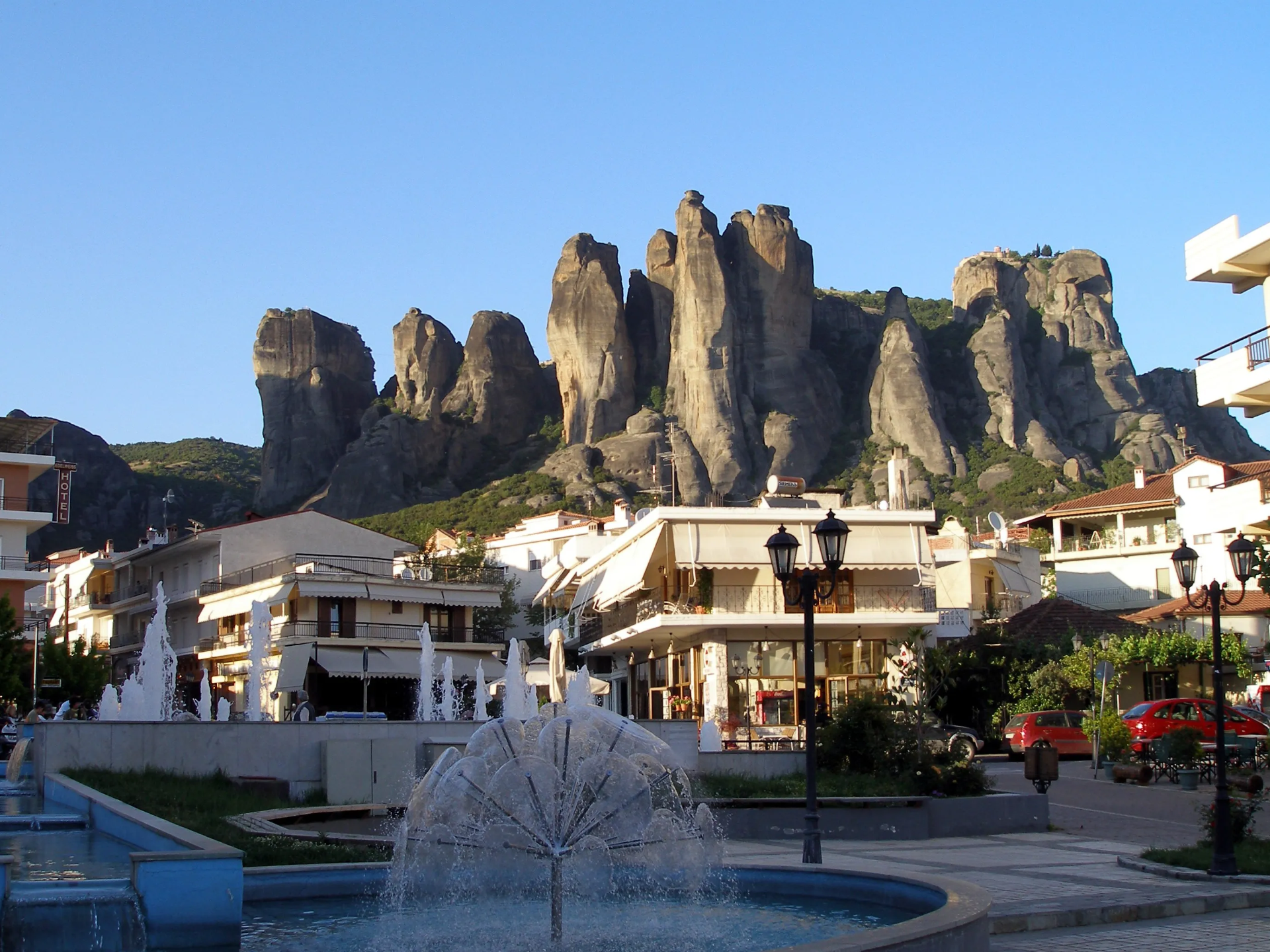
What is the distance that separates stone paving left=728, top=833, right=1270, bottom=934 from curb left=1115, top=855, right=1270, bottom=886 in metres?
0.07

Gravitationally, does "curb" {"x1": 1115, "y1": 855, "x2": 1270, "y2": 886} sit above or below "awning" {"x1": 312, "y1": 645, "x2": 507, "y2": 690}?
below

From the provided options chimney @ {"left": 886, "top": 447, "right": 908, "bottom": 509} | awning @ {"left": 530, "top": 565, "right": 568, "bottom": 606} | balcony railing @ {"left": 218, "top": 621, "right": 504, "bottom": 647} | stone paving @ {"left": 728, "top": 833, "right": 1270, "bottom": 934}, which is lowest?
stone paving @ {"left": 728, "top": 833, "right": 1270, "bottom": 934}

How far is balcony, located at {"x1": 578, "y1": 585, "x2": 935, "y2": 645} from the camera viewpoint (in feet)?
119

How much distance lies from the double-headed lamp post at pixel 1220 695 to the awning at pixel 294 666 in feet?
94.8

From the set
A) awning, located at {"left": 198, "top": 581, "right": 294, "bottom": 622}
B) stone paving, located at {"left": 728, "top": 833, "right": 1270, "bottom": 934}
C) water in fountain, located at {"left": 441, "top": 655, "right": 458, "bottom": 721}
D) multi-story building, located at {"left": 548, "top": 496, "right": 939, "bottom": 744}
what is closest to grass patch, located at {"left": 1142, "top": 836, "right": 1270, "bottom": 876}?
stone paving, located at {"left": 728, "top": 833, "right": 1270, "bottom": 934}

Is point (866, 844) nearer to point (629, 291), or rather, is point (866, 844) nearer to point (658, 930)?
point (658, 930)

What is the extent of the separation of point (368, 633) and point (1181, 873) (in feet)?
117

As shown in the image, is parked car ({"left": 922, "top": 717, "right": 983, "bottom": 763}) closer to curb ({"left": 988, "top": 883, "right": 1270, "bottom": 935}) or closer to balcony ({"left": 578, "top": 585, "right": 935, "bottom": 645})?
balcony ({"left": 578, "top": 585, "right": 935, "bottom": 645})

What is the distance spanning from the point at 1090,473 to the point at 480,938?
105m

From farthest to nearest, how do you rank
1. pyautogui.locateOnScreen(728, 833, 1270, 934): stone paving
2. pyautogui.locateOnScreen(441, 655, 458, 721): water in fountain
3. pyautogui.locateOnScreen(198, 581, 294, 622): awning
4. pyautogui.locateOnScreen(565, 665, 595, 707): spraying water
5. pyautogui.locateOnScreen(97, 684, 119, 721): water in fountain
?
pyautogui.locateOnScreen(198, 581, 294, 622): awning, pyautogui.locateOnScreen(441, 655, 458, 721): water in fountain, pyautogui.locateOnScreen(97, 684, 119, 721): water in fountain, pyautogui.locateOnScreen(565, 665, 595, 707): spraying water, pyautogui.locateOnScreen(728, 833, 1270, 934): stone paving

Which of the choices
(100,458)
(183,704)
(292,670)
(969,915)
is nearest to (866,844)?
(969,915)

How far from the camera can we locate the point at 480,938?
8203 mm

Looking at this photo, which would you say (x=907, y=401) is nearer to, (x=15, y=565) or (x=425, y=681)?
(x=15, y=565)

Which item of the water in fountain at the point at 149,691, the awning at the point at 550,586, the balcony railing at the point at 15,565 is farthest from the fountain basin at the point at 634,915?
the awning at the point at 550,586
